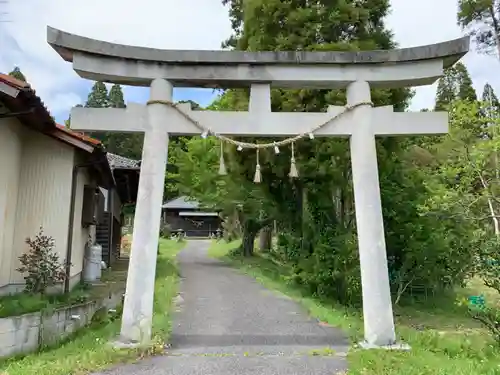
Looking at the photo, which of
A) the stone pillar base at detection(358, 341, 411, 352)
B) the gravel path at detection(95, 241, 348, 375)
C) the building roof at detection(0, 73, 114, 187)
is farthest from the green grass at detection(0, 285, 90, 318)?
the stone pillar base at detection(358, 341, 411, 352)

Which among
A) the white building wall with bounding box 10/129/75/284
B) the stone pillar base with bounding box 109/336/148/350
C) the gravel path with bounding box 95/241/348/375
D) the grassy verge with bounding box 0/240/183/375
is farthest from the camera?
the white building wall with bounding box 10/129/75/284

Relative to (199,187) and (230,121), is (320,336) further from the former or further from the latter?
(199,187)

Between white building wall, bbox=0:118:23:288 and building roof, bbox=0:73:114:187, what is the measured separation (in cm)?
31

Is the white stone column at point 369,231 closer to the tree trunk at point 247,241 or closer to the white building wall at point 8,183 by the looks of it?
the white building wall at point 8,183

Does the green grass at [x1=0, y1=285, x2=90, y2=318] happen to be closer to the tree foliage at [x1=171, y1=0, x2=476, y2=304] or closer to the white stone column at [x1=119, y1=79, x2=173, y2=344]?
the white stone column at [x1=119, y1=79, x2=173, y2=344]

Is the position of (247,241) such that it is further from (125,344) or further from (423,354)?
(423,354)

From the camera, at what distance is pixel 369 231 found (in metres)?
6.48

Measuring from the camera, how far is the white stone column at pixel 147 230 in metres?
6.17

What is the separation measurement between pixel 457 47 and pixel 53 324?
7.45 meters

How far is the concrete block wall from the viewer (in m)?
6.37

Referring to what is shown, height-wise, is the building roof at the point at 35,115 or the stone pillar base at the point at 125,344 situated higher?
the building roof at the point at 35,115

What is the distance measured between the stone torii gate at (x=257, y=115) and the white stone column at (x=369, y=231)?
0.01 metres

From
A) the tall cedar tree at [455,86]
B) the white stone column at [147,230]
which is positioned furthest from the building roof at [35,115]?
the tall cedar tree at [455,86]

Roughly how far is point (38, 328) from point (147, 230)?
2484 millimetres
